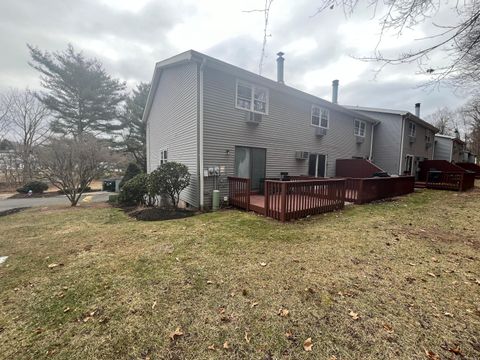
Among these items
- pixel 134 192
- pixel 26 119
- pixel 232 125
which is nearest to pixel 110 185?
pixel 26 119

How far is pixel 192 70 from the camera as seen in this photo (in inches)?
330

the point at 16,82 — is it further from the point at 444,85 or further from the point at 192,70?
the point at 444,85

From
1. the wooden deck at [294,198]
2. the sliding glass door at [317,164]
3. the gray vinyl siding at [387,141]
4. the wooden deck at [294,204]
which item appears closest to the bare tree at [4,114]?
the wooden deck at [294,198]

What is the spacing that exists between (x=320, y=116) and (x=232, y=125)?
6276mm

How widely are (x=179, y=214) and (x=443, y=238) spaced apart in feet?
23.8

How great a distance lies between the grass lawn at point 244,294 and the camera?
2.14 meters

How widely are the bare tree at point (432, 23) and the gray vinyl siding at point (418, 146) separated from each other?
1625cm

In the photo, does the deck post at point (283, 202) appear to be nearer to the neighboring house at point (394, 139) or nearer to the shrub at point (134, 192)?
the shrub at point (134, 192)

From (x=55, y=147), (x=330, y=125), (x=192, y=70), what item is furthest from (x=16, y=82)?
(x=330, y=125)

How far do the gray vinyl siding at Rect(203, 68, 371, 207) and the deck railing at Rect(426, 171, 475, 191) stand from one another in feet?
16.4

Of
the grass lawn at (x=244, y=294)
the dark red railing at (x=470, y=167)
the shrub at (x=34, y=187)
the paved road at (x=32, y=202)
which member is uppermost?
the dark red railing at (x=470, y=167)

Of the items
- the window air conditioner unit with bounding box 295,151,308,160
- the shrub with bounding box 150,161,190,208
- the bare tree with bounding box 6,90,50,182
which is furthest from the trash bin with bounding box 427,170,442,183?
the bare tree with bounding box 6,90,50,182

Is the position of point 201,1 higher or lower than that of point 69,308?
higher

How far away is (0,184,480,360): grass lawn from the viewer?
7.01 ft
